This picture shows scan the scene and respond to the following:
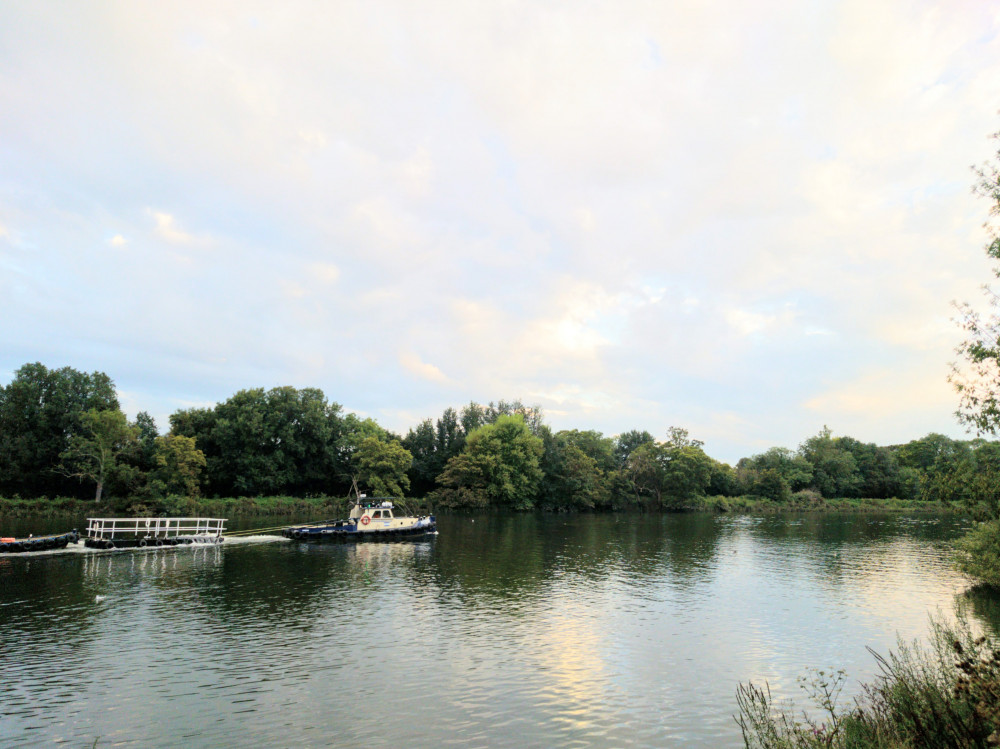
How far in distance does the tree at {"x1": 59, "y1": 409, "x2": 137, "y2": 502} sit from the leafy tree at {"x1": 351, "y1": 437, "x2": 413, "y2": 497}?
114 feet

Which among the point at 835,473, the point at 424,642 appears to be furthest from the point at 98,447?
the point at 835,473

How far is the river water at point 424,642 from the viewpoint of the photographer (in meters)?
14.0

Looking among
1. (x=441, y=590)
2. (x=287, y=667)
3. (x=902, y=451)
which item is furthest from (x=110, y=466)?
(x=902, y=451)

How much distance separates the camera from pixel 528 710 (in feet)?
48.7

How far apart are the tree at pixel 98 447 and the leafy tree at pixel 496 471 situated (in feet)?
163

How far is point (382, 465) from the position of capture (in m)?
98.6

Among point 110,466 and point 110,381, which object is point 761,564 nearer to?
point 110,466

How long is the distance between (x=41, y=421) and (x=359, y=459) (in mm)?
49330

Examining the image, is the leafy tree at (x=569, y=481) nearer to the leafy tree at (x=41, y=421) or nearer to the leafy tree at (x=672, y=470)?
the leafy tree at (x=672, y=470)

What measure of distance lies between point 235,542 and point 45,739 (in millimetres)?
39724

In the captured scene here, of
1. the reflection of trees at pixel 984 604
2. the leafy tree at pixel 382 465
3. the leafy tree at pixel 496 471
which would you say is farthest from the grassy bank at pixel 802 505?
the reflection of trees at pixel 984 604

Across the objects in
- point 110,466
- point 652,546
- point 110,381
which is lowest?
point 652,546

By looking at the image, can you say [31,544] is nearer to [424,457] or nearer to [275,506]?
[275,506]

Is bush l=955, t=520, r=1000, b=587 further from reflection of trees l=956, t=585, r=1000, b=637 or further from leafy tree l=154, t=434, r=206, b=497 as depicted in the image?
leafy tree l=154, t=434, r=206, b=497
